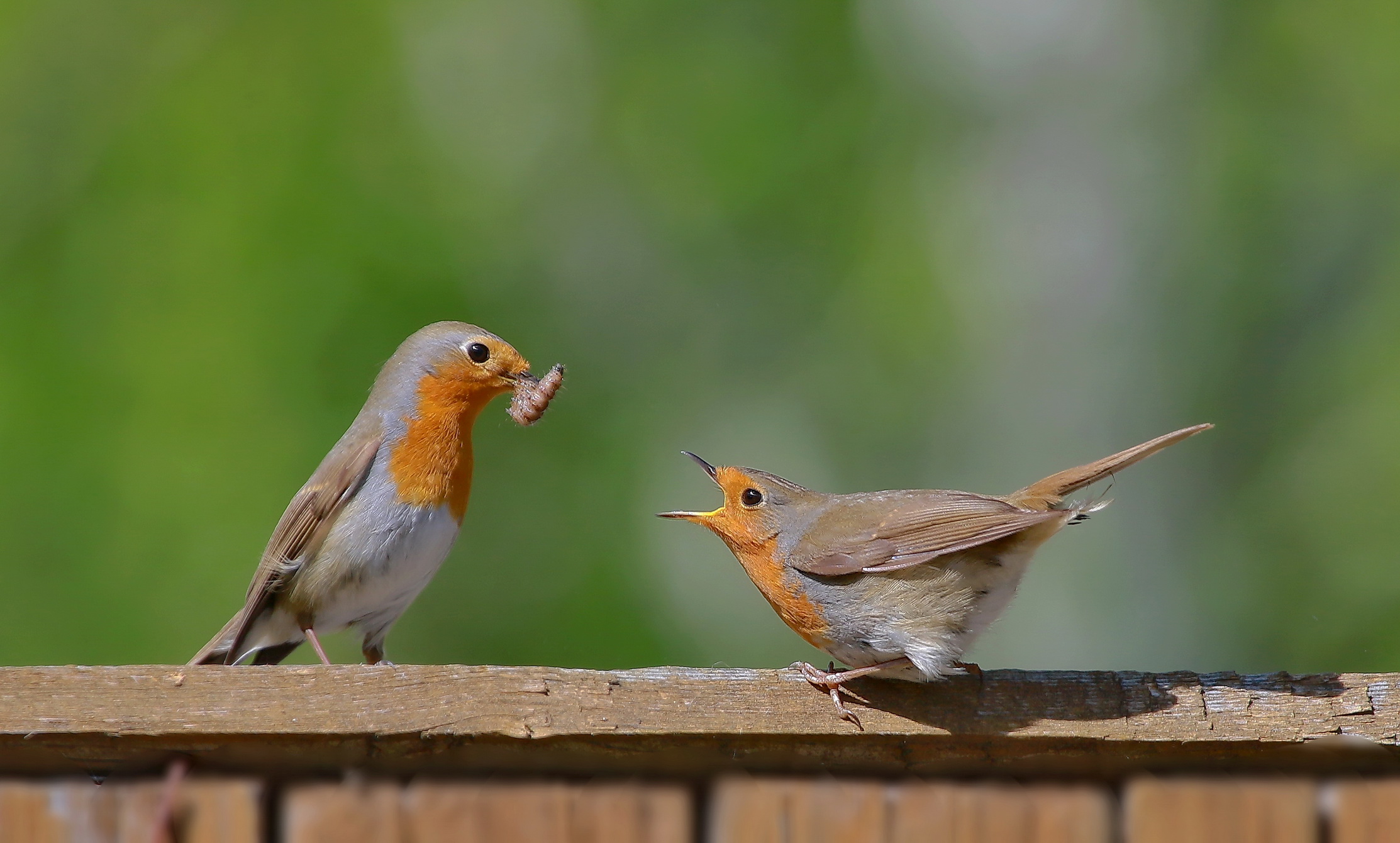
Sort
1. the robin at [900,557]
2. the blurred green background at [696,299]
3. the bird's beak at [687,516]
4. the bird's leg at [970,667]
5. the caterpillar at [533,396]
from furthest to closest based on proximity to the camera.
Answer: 1. the blurred green background at [696,299]
2. the caterpillar at [533,396]
3. the bird's beak at [687,516]
4. the robin at [900,557]
5. the bird's leg at [970,667]

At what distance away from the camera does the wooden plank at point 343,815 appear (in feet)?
8.44

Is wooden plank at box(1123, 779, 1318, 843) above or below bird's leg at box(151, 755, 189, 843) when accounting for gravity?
above

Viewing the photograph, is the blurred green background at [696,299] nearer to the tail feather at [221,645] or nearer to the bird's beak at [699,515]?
the tail feather at [221,645]

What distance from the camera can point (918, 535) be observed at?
3.78 m

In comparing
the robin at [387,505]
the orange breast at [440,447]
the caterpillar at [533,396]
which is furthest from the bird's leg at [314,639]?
the caterpillar at [533,396]

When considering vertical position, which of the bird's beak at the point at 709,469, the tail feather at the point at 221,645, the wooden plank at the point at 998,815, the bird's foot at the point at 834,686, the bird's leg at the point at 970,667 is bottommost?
the wooden plank at the point at 998,815

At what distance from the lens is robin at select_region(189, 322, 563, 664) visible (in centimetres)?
446

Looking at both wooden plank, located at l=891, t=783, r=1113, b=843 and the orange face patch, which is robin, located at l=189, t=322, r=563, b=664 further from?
wooden plank, located at l=891, t=783, r=1113, b=843

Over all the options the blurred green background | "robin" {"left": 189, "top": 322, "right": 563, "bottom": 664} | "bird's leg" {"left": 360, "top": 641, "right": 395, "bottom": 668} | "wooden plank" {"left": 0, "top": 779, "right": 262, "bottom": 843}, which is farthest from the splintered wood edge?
the blurred green background

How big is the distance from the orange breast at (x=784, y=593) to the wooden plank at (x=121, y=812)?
5.33 ft

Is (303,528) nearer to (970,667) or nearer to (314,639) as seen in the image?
(314,639)

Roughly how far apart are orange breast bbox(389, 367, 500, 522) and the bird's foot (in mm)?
1869

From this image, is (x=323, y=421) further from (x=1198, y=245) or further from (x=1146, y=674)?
(x=1146, y=674)

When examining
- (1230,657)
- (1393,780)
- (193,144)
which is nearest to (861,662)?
(1393,780)
